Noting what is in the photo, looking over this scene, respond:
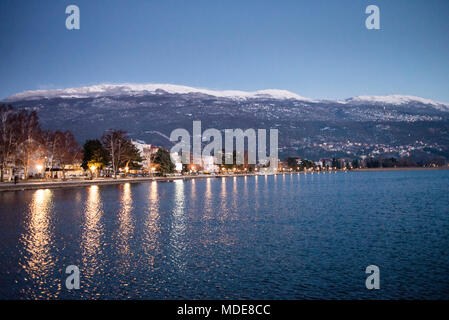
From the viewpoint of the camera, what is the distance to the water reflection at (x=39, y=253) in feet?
40.2

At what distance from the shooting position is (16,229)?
21531mm

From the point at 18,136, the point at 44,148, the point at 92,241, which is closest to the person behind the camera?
the point at 92,241

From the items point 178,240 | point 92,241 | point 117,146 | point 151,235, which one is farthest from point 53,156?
point 178,240

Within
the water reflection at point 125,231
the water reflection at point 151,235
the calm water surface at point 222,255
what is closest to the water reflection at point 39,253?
the calm water surface at point 222,255

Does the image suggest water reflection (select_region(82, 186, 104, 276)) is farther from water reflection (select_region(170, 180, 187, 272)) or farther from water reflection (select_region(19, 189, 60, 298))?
water reflection (select_region(170, 180, 187, 272))

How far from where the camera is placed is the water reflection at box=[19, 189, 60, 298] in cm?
1225

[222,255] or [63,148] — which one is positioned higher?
[63,148]

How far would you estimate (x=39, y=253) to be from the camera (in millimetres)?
15977

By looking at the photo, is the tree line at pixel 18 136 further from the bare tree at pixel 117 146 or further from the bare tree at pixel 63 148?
the bare tree at pixel 117 146

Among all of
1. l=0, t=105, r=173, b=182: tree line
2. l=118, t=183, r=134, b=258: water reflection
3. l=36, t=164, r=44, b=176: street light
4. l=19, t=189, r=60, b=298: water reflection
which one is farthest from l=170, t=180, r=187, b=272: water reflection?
l=36, t=164, r=44, b=176: street light

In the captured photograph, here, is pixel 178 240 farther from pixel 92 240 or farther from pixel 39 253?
pixel 39 253

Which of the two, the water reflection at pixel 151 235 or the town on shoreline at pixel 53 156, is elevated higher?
the town on shoreline at pixel 53 156
